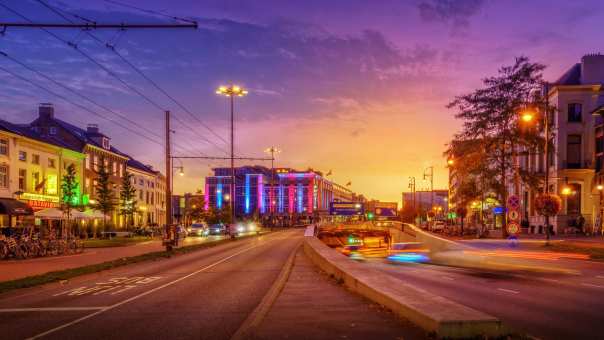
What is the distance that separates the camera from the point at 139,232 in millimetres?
67375

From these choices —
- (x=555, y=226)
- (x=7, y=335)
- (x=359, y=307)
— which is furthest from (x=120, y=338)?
(x=555, y=226)

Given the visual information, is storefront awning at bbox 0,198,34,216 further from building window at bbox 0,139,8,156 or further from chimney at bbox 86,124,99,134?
chimney at bbox 86,124,99,134

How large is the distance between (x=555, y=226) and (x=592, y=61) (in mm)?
15616

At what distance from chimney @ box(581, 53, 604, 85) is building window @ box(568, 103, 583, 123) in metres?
2.45

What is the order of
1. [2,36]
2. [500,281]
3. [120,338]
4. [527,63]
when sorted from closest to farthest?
[120,338] → [2,36] → [500,281] → [527,63]

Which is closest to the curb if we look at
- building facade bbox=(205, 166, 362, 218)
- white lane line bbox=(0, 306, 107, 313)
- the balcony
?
white lane line bbox=(0, 306, 107, 313)

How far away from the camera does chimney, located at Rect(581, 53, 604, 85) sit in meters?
53.2

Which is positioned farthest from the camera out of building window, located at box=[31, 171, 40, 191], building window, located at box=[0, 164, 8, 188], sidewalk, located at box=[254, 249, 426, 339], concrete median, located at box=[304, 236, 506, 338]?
building window, located at box=[31, 171, 40, 191]

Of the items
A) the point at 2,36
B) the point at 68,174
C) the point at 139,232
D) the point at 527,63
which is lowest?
the point at 139,232

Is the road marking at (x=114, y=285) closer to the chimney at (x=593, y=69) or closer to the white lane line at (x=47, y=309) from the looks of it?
the white lane line at (x=47, y=309)

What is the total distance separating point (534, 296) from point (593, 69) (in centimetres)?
4546

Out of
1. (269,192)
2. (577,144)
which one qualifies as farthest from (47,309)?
(269,192)

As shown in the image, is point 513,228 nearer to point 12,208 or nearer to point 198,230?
point 12,208

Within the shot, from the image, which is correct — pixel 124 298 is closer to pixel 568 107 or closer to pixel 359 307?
pixel 359 307
